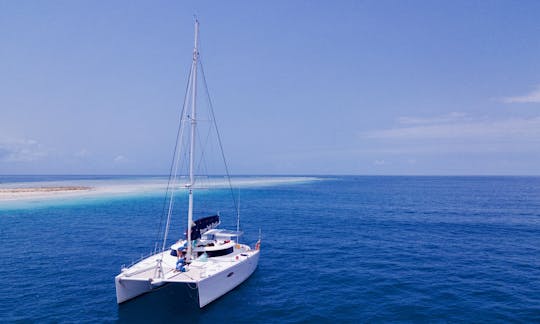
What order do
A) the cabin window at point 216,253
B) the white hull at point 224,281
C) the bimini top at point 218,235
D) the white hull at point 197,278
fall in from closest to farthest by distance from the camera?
the white hull at point 197,278, the white hull at point 224,281, the cabin window at point 216,253, the bimini top at point 218,235

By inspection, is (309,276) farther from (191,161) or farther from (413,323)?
(191,161)

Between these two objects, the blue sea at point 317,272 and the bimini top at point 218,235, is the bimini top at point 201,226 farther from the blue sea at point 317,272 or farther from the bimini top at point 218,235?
the blue sea at point 317,272

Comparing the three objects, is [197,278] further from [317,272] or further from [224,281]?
[317,272]

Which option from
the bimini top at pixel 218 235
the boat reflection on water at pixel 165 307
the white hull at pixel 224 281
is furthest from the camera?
the bimini top at pixel 218 235

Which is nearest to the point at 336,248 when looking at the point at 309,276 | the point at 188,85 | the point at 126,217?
the point at 309,276

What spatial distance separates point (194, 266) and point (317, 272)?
10739mm

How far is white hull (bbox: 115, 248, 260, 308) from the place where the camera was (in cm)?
1858

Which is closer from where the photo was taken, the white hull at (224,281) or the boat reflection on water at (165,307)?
the boat reflection on water at (165,307)

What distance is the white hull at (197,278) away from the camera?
1858 cm

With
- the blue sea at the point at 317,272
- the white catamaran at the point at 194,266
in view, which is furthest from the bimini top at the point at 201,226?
the blue sea at the point at 317,272

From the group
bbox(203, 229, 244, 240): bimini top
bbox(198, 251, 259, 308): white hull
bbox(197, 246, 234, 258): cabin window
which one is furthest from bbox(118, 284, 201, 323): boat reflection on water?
bbox(203, 229, 244, 240): bimini top

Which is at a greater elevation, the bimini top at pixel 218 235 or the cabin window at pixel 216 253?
the bimini top at pixel 218 235

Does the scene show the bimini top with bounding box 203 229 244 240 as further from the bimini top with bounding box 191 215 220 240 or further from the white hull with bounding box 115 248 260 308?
the white hull with bounding box 115 248 260 308

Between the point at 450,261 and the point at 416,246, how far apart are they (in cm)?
530
